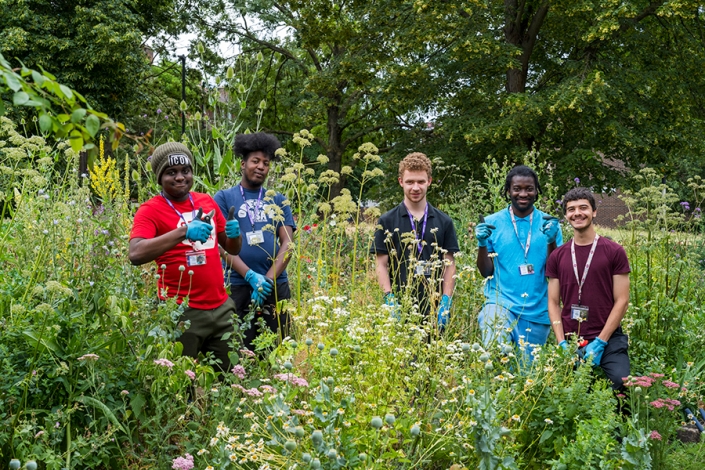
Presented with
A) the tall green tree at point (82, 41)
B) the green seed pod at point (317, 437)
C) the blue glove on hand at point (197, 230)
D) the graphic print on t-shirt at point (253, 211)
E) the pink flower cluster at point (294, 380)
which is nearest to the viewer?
the green seed pod at point (317, 437)

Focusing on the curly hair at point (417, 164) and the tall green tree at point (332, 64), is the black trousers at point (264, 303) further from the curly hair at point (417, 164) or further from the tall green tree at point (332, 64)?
the tall green tree at point (332, 64)

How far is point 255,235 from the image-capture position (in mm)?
4180

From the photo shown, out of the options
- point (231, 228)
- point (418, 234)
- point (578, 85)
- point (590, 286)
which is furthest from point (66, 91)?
point (578, 85)

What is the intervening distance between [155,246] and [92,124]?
1.96 m

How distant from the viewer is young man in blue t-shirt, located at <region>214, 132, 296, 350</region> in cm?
420

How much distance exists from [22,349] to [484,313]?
268 centimetres

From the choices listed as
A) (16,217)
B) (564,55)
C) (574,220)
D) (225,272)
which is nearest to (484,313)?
(574,220)

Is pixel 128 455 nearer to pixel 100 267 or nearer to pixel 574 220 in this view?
pixel 100 267

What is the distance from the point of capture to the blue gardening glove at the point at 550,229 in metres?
4.39

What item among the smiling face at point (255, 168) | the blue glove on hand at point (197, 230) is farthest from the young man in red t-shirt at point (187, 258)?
the smiling face at point (255, 168)

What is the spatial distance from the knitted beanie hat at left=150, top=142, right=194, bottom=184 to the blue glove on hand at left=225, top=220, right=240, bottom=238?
409 millimetres

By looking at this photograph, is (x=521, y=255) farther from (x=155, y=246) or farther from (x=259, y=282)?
(x=155, y=246)

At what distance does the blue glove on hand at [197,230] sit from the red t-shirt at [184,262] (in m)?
0.29

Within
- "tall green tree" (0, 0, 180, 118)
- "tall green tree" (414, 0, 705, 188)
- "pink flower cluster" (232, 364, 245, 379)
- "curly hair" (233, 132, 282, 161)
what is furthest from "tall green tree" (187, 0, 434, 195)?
"pink flower cluster" (232, 364, 245, 379)
